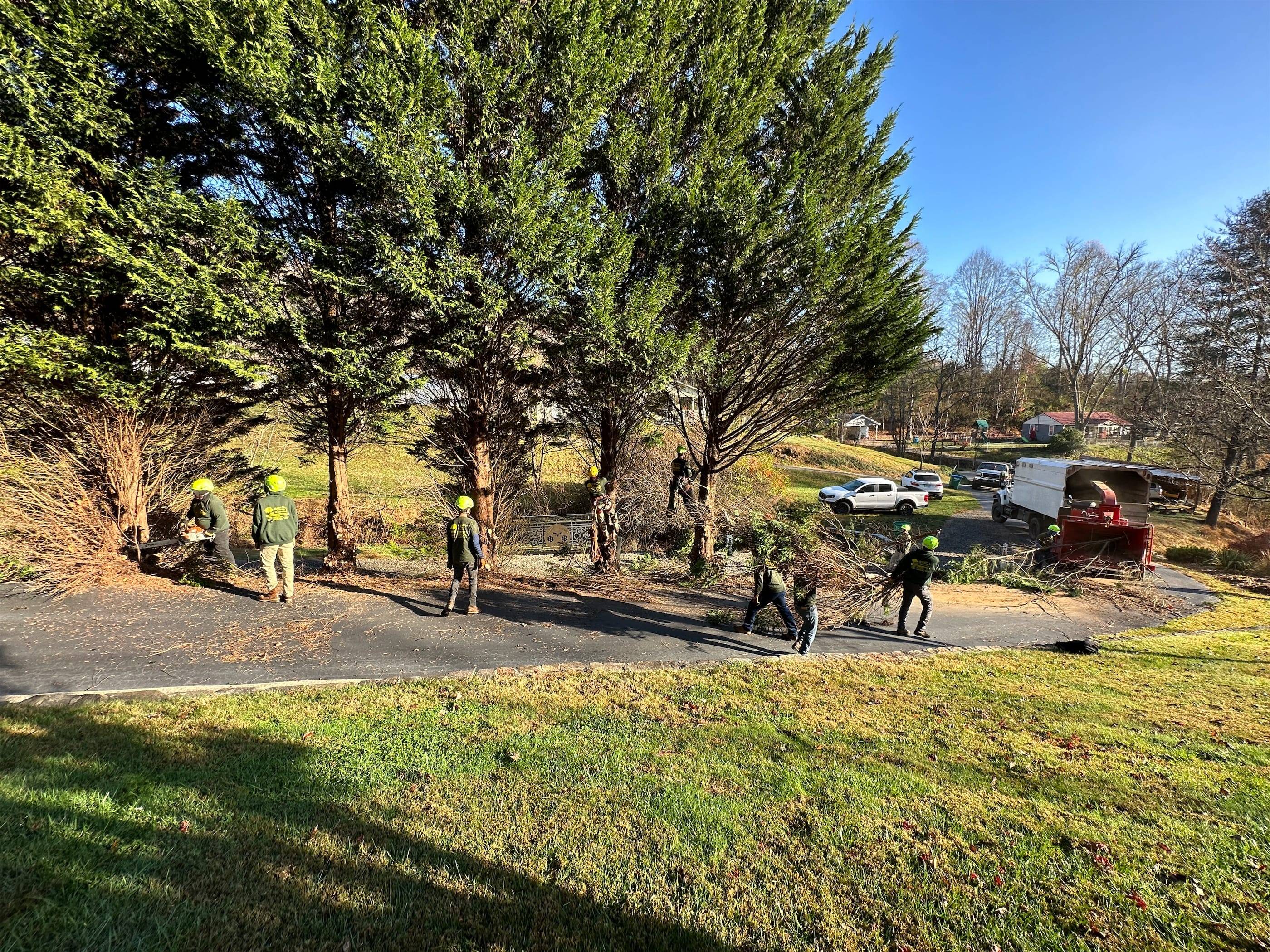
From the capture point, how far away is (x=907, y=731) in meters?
4.85

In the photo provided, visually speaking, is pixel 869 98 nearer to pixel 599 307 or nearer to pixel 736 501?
pixel 599 307

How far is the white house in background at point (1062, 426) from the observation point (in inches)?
1761

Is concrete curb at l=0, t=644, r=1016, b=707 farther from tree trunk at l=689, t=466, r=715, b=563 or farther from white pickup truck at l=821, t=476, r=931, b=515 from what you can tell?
white pickup truck at l=821, t=476, r=931, b=515

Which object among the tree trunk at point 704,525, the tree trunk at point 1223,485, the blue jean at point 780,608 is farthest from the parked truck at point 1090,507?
the blue jean at point 780,608

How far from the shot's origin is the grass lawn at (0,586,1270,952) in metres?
2.54

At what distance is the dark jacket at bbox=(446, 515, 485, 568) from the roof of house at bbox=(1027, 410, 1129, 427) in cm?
5491

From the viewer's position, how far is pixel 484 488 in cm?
962

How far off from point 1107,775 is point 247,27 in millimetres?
11940

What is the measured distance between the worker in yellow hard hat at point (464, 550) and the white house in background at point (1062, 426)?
51.8 meters

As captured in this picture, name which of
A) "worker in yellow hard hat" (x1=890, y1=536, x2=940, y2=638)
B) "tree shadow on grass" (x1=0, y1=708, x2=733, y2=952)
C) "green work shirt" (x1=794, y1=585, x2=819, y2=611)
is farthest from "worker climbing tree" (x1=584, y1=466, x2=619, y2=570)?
"tree shadow on grass" (x1=0, y1=708, x2=733, y2=952)

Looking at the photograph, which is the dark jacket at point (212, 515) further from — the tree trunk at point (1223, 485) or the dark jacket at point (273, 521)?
the tree trunk at point (1223, 485)

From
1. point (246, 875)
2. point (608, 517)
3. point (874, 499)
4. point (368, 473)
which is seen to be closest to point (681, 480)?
point (608, 517)

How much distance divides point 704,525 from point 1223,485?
14537 mm

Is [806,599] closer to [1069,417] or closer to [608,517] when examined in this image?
[608,517]
